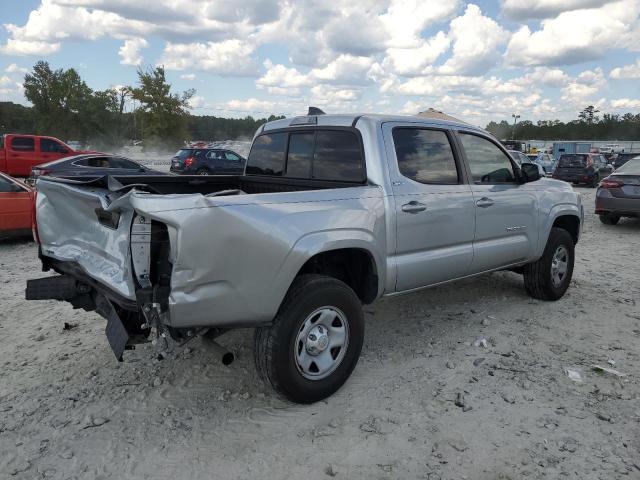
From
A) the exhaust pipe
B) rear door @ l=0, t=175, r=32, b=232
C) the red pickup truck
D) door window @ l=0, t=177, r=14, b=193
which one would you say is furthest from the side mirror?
the red pickup truck

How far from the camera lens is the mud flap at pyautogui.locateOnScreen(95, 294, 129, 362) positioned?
3.04 metres

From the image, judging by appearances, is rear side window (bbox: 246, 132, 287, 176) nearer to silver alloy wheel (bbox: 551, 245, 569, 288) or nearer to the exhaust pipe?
the exhaust pipe

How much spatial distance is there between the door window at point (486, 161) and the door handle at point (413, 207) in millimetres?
885

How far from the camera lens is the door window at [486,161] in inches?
185

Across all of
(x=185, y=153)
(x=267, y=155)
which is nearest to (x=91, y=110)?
(x=185, y=153)

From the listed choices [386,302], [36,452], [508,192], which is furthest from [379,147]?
[36,452]

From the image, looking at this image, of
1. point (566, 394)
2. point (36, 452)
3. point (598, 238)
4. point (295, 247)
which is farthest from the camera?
point (598, 238)

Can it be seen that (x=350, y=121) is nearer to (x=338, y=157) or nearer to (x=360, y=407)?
(x=338, y=157)

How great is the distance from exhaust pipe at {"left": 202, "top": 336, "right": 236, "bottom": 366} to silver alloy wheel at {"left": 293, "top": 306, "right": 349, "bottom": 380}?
0.41 metres

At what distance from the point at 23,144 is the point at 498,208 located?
20.3m

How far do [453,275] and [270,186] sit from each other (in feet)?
6.07

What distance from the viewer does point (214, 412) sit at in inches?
135

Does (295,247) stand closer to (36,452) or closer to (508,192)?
(36,452)

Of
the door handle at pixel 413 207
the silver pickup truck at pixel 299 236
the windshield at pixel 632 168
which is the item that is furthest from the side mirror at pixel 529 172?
the windshield at pixel 632 168
